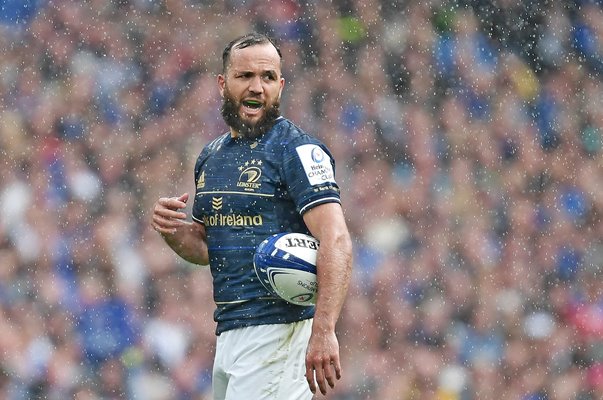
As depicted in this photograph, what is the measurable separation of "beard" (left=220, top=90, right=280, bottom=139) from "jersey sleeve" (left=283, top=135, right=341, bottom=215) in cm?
13

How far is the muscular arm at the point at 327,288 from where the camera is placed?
329 centimetres

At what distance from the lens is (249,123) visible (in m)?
3.63

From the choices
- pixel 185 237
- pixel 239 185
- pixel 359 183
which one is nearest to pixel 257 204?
pixel 239 185

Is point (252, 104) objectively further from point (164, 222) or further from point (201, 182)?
point (164, 222)

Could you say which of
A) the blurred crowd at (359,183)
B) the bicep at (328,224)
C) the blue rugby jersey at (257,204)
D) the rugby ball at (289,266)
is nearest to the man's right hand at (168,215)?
the blue rugby jersey at (257,204)

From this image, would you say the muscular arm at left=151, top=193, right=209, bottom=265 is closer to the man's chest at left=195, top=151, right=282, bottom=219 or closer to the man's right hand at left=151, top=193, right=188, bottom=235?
the man's right hand at left=151, top=193, right=188, bottom=235

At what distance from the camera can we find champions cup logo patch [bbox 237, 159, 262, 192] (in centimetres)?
355

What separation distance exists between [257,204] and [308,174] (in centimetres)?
19

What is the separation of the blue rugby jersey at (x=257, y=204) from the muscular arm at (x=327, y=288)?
58 millimetres

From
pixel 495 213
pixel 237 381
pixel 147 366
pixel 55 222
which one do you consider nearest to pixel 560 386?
pixel 495 213

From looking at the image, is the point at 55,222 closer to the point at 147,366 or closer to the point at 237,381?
the point at 147,366

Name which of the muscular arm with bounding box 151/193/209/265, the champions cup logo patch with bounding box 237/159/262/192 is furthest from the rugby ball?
the muscular arm with bounding box 151/193/209/265

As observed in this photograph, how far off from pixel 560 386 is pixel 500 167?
1254mm

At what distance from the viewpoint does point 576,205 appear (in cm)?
702
